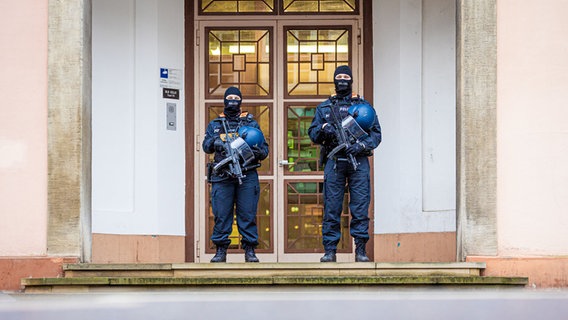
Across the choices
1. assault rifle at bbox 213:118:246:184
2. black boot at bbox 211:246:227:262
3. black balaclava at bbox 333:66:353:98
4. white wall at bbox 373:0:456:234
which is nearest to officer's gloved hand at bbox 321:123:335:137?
black balaclava at bbox 333:66:353:98

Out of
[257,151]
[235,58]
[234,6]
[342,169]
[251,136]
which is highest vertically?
[234,6]

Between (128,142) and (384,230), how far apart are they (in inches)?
117

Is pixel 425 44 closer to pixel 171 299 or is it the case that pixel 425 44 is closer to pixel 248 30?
pixel 248 30

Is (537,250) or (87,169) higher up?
(87,169)

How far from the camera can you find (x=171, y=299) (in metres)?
10.2

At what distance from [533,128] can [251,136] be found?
2687mm

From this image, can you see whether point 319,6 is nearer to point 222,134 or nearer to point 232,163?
point 222,134

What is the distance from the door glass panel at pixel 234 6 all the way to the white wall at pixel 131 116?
15.9 inches

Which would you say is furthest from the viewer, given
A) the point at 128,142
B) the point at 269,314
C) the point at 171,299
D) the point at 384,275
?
the point at 128,142

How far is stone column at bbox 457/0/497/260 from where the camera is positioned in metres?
12.5

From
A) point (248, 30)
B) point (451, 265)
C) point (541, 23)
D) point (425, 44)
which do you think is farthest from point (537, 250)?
point (248, 30)

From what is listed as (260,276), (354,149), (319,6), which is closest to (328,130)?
(354,149)

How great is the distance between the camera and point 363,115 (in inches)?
488

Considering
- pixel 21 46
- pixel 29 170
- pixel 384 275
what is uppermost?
pixel 21 46
